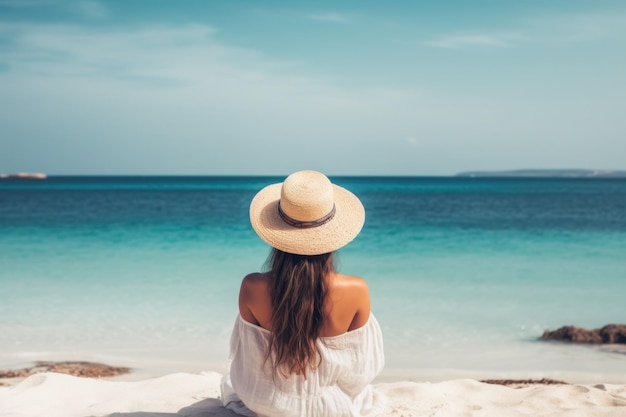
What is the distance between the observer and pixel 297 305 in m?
2.39

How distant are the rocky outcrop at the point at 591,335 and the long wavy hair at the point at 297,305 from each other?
378 cm

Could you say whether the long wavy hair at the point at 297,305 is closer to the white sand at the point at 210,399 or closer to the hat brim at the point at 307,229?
the hat brim at the point at 307,229

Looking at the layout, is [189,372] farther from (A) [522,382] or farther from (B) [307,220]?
(B) [307,220]

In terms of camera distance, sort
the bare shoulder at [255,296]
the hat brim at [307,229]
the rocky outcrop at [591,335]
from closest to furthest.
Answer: the hat brim at [307,229]
the bare shoulder at [255,296]
the rocky outcrop at [591,335]

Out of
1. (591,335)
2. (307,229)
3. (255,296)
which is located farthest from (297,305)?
(591,335)

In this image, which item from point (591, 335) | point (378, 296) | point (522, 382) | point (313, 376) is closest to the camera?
point (313, 376)

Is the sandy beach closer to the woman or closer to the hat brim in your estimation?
the woman

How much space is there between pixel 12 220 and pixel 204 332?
1633 centimetres

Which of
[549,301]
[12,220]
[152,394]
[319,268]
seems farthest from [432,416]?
[12,220]

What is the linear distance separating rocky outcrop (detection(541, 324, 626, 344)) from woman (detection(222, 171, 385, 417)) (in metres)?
3.42

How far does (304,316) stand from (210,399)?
1.32m

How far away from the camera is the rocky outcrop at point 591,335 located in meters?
5.25

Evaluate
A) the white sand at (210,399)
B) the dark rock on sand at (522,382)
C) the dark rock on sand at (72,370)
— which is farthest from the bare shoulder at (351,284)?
the dark rock on sand at (72,370)

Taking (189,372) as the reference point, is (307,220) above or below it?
above
